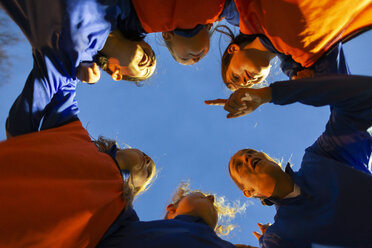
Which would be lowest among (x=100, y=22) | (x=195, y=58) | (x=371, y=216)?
(x=371, y=216)

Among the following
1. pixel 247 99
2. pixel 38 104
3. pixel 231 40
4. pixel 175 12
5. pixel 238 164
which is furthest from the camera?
pixel 231 40

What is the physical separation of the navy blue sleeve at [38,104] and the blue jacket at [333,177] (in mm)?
1129

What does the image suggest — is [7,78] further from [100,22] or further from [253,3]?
[253,3]

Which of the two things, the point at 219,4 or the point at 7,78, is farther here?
the point at 7,78

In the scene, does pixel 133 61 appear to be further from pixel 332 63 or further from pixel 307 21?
pixel 332 63

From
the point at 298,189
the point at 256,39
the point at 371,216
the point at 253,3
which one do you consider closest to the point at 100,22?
the point at 253,3

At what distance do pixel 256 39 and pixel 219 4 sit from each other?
1.30 ft

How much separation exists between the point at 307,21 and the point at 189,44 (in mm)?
725

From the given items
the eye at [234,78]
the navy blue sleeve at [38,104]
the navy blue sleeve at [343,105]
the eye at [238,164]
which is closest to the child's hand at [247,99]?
the navy blue sleeve at [343,105]

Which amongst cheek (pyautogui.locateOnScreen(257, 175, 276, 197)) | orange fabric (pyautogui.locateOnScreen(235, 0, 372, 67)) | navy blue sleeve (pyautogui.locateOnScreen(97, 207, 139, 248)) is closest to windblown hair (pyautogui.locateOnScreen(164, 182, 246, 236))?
cheek (pyautogui.locateOnScreen(257, 175, 276, 197))

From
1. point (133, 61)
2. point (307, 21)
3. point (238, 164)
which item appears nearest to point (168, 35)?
point (133, 61)

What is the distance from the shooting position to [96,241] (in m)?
0.98

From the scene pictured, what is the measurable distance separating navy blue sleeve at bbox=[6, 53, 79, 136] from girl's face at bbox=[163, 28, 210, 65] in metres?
0.78

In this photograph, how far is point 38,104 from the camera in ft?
4.12
